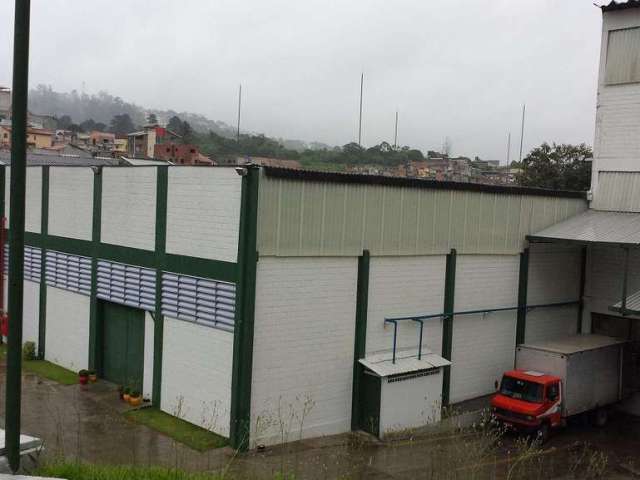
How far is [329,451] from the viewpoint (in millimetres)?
16297

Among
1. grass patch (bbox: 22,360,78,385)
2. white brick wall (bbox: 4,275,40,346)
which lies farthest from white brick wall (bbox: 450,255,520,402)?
white brick wall (bbox: 4,275,40,346)

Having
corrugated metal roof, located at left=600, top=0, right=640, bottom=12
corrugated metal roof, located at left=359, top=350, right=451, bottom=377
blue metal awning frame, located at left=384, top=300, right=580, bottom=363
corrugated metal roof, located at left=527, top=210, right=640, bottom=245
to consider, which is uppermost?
corrugated metal roof, located at left=600, top=0, right=640, bottom=12

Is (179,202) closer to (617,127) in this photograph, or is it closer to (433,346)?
(433,346)

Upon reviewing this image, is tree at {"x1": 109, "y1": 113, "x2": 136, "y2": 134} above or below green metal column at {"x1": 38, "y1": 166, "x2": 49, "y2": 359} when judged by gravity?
above

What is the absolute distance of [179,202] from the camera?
58.3 ft

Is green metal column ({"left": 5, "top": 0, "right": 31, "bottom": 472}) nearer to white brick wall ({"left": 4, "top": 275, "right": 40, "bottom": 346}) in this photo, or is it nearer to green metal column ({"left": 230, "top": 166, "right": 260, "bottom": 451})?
green metal column ({"left": 230, "top": 166, "right": 260, "bottom": 451})

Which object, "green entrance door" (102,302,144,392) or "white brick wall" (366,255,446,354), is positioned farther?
"green entrance door" (102,302,144,392)

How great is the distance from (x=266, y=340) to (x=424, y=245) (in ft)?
18.7

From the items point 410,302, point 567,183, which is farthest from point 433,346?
point 567,183

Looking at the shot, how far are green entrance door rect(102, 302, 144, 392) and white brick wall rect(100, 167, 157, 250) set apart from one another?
208 centimetres

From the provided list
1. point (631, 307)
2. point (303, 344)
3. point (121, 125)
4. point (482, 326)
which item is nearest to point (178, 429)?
point (303, 344)

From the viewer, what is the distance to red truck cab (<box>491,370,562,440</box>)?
18.1 m

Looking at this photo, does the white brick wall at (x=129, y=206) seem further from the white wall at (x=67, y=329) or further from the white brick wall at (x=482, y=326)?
the white brick wall at (x=482, y=326)

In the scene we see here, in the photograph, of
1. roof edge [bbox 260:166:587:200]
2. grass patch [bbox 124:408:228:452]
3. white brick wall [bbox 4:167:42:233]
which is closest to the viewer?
grass patch [bbox 124:408:228:452]
